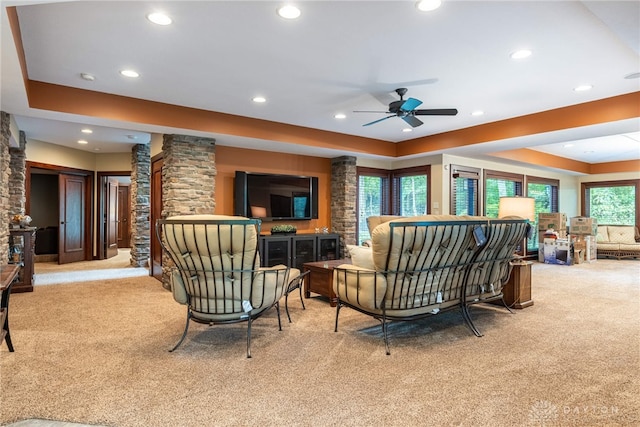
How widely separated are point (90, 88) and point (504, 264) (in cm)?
483

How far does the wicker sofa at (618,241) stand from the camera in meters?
8.71

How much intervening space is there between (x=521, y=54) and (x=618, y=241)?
8393mm

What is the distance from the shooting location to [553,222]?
8.83m

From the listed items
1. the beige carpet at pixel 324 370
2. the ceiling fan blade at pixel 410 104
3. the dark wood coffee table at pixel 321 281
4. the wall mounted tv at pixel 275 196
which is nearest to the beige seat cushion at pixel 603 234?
the beige carpet at pixel 324 370

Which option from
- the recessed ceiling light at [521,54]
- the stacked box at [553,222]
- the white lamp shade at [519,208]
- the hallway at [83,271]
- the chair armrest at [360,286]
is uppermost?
the recessed ceiling light at [521,54]

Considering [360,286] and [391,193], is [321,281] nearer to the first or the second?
[360,286]

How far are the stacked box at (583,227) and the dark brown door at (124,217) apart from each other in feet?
41.0

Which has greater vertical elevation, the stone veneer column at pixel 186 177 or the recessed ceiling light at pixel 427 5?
the recessed ceiling light at pixel 427 5

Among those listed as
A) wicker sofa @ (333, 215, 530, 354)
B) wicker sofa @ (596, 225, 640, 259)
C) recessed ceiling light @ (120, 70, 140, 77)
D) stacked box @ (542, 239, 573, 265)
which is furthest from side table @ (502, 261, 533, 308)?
wicker sofa @ (596, 225, 640, 259)

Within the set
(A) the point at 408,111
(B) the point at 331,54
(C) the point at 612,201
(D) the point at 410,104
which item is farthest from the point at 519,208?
(C) the point at 612,201

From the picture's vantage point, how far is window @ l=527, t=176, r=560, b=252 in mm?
9203

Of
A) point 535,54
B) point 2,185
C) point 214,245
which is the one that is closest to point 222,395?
point 214,245

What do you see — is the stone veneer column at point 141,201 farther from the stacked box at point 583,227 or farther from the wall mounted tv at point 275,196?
the stacked box at point 583,227

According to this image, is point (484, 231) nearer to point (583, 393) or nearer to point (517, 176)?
point (583, 393)
